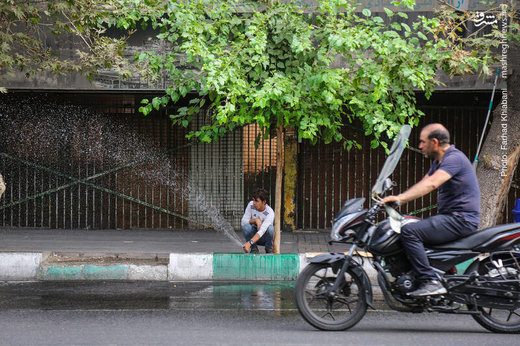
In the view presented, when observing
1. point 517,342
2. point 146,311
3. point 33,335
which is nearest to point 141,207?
point 146,311

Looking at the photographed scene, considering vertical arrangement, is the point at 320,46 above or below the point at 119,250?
above

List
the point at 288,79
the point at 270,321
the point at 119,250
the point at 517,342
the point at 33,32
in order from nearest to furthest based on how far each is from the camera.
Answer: the point at 517,342 < the point at 270,321 < the point at 288,79 < the point at 119,250 < the point at 33,32

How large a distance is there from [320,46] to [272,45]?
633 mm

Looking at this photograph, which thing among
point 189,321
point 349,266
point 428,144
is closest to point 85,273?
point 189,321

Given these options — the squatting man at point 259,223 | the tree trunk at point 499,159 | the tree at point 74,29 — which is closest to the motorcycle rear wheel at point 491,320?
the squatting man at point 259,223

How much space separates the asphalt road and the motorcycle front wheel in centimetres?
12

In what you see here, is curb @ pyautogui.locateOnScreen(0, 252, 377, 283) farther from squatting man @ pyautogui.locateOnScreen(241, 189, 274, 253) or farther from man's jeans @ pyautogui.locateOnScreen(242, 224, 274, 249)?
man's jeans @ pyautogui.locateOnScreen(242, 224, 274, 249)

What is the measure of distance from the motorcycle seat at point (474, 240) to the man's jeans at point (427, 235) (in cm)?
5

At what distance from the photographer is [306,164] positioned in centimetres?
1394

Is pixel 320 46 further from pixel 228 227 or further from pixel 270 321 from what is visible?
pixel 228 227

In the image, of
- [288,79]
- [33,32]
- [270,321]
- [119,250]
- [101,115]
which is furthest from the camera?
[101,115]

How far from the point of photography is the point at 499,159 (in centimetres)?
1027

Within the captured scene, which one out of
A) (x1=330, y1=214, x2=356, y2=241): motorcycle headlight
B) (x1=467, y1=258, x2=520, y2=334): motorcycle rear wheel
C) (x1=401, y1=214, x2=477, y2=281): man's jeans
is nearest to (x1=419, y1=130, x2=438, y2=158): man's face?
(x1=401, y1=214, x2=477, y2=281): man's jeans

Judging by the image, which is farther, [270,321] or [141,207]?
[141,207]
